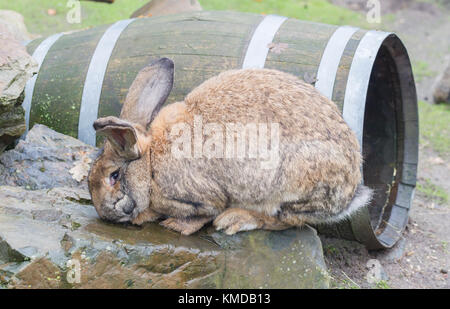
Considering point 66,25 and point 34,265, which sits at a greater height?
point 66,25

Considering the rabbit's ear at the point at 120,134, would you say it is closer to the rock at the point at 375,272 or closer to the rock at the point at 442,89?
the rock at the point at 375,272

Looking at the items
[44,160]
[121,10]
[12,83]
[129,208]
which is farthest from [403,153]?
[121,10]

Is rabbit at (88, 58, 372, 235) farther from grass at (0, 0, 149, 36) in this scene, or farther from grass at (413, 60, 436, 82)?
grass at (413, 60, 436, 82)

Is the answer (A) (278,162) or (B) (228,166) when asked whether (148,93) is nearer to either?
(B) (228,166)

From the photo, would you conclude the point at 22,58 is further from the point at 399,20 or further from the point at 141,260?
the point at 399,20

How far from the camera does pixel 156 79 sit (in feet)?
12.0

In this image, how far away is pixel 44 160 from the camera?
13.6 ft

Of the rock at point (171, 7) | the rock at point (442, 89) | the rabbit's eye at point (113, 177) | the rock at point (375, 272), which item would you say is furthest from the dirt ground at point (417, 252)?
the rock at point (171, 7)

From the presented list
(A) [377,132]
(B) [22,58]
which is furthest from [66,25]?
(A) [377,132]

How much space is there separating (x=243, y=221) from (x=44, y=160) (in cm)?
167

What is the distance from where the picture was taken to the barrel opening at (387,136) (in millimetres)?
5078

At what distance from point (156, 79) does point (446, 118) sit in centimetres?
580

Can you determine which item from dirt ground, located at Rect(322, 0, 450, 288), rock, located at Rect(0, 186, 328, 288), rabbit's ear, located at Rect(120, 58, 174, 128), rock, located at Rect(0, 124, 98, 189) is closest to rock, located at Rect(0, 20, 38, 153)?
rock, located at Rect(0, 124, 98, 189)

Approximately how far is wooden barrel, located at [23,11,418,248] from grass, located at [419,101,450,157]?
2134mm
